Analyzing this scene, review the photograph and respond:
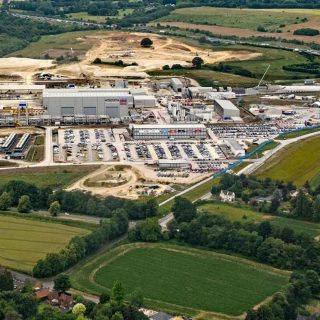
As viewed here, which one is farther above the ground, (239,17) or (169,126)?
(239,17)

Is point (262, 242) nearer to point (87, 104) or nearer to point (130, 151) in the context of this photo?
point (130, 151)

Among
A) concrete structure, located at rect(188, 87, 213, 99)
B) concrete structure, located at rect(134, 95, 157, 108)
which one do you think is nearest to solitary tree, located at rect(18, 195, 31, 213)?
concrete structure, located at rect(134, 95, 157, 108)

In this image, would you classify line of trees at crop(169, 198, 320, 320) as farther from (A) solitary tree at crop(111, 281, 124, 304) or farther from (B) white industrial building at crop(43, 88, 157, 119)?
(B) white industrial building at crop(43, 88, 157, 119)

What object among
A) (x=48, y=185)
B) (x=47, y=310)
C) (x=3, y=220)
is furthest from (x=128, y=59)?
(x=47, y=310)

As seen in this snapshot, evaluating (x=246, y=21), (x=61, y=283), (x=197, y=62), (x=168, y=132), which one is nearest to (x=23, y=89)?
(x=197, y=62)

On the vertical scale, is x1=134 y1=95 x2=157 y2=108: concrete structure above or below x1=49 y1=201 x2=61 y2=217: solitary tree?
below

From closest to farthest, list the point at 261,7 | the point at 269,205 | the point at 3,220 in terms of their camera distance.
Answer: the point at 3,220 → the point at 269,205 → the point at 261,7

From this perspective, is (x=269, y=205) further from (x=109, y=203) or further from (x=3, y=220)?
(x=3, y=220)
